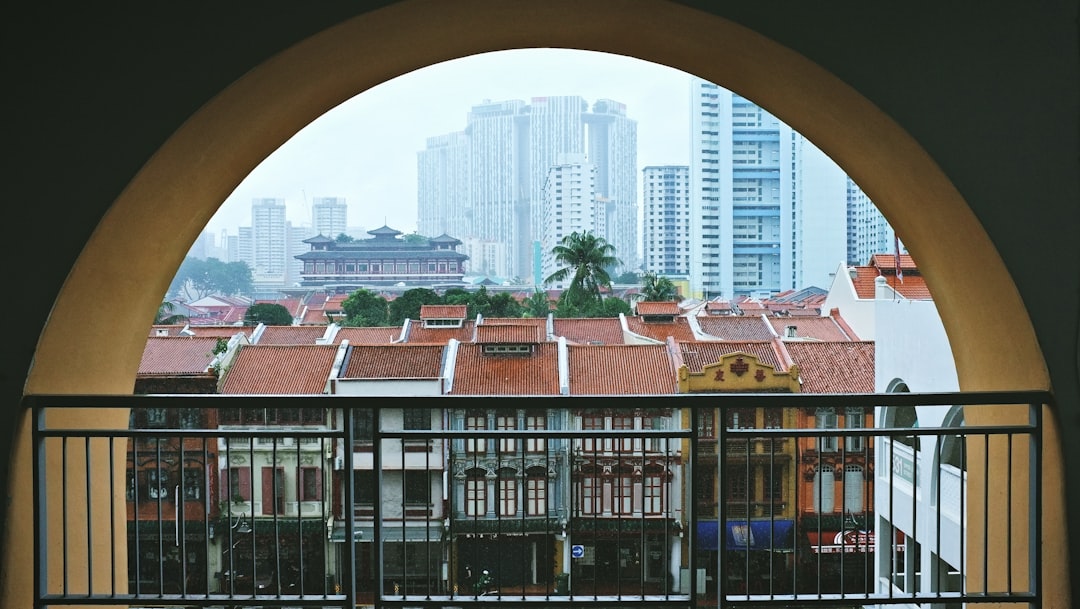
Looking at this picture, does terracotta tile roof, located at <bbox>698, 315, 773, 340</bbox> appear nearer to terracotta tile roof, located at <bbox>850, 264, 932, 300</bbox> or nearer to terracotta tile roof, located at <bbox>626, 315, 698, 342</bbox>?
terracotta tile roof, located at <bbox>626, 315, 698, 342</bbox>

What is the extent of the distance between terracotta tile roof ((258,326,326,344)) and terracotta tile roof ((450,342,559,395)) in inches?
50.3

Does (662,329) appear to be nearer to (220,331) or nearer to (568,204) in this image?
(568,204)

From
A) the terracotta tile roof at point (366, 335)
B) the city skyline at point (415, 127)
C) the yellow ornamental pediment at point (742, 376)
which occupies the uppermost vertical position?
the city skyline at point (415, 127)

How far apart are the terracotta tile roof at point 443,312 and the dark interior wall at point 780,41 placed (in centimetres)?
436

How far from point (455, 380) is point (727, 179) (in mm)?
3133

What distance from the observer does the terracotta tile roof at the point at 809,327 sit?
305 inches

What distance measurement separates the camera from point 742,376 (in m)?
7.84

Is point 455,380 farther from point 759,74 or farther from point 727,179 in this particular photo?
point 759,74

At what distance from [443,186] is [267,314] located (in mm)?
1869

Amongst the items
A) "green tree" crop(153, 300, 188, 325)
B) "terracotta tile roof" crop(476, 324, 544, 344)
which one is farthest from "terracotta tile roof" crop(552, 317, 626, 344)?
"green tree" crop(153, 300, 188, 325)

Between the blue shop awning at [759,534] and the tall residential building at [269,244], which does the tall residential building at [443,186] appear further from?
the blue shop awning at [759,534]

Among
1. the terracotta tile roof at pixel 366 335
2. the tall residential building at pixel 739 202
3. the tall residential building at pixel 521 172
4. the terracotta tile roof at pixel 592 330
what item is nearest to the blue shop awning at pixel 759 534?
the tall residential building at pixel 739 202

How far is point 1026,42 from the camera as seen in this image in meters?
1.98

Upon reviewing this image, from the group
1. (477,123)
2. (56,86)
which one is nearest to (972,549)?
(56,86)
